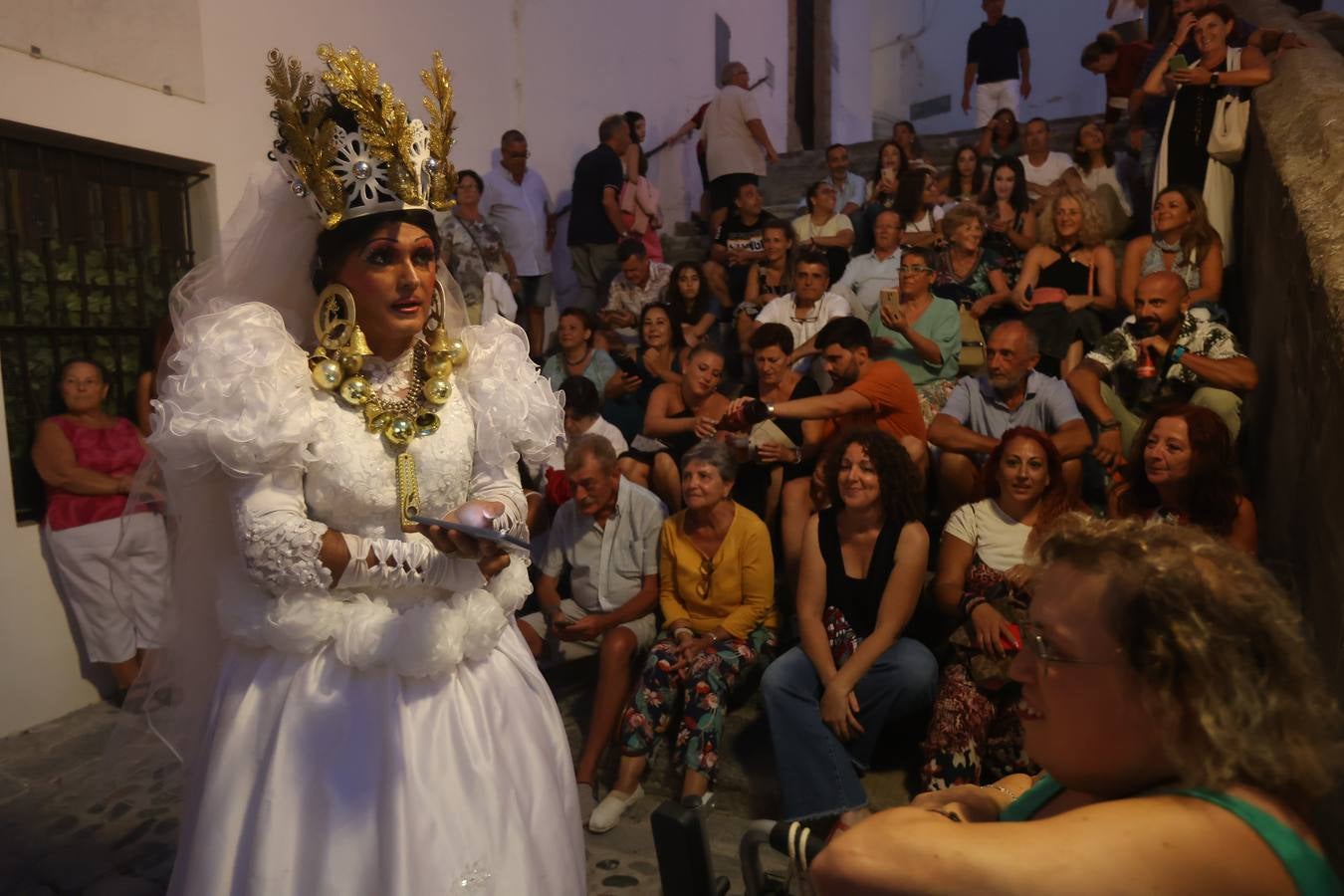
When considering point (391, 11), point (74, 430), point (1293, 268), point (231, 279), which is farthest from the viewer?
point (391, 11)

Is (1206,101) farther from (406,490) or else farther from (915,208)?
(406,490)

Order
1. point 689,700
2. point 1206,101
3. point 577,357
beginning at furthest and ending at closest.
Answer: point 577,357
point 1206,101
point 689,700

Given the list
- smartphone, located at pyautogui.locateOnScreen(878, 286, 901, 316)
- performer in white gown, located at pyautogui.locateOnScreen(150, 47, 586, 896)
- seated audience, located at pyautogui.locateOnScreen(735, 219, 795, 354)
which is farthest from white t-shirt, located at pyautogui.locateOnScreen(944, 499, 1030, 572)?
seated audience, located at pyautogui.locateOnScreen(735, 219, 795, 354)

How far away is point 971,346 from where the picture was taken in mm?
6023

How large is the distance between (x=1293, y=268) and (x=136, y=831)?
4821mm

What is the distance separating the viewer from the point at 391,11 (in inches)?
277

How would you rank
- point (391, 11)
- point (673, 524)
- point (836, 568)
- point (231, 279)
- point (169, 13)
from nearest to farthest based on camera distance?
point (231, 279)
point (836, 568)
point (673, 524)
point (169, 13)
point (391, 11)

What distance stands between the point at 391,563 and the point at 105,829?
271 centimetres

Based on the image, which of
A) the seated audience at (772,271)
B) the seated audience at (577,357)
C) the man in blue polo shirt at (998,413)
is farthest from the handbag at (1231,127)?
the seated audience at (577,357)

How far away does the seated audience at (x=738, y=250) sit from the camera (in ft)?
24.9

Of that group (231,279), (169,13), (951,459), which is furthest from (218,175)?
(951,459)

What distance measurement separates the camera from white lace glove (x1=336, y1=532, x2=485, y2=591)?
203 cm

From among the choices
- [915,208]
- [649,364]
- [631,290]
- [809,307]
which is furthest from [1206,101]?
[631,290]

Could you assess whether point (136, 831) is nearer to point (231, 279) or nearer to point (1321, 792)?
point (231, 279)
